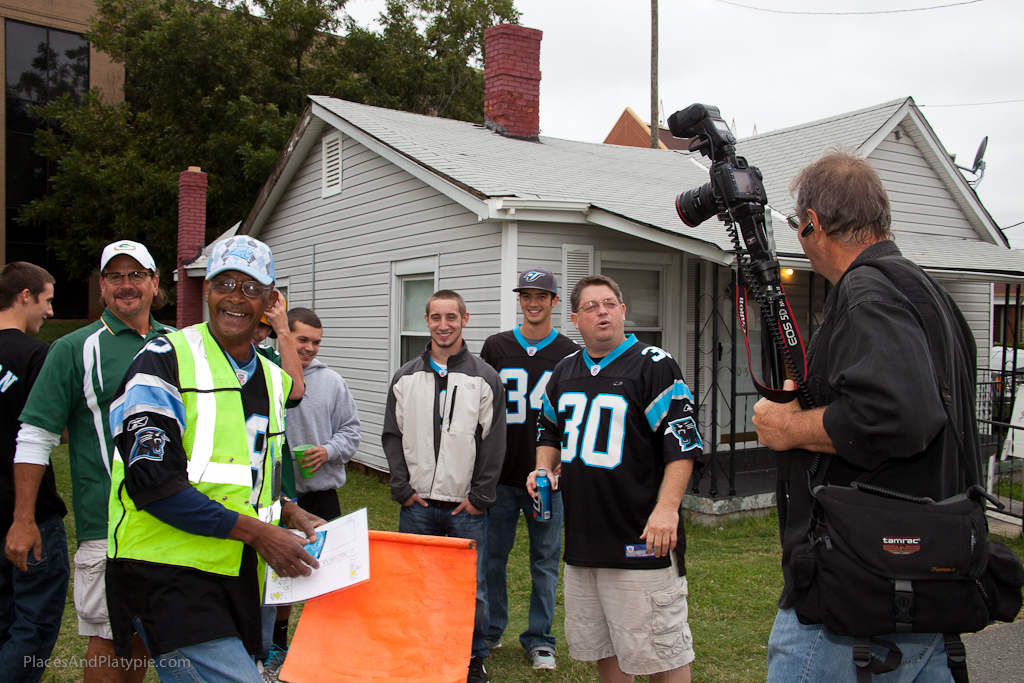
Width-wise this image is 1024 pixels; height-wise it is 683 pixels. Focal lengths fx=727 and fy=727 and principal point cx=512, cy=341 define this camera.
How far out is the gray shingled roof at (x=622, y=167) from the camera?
292 inches

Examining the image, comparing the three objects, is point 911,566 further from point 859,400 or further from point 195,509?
point 195,509

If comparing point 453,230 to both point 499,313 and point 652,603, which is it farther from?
point 652,603

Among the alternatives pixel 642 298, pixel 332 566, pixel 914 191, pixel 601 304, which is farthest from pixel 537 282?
pixel 914 191

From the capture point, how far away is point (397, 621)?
2.69 m

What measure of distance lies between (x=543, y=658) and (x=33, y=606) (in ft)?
8.16

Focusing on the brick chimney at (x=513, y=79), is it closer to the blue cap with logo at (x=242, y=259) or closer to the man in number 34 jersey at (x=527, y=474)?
the man in number 34 jersey at (x=527, y=474)

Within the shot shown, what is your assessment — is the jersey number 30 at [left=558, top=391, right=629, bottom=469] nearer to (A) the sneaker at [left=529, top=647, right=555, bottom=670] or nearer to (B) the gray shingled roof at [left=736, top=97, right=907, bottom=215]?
(A) the sneaker at [left=529, top=647, right=555, bottom=670]

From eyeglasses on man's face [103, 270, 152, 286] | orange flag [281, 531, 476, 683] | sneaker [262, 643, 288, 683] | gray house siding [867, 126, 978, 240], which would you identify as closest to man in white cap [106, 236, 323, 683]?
orange flag [281, 531, 476, 683]

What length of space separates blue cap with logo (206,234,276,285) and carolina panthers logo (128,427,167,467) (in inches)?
20.7

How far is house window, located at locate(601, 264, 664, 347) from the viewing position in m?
7.80

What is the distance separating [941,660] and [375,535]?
1854 millimetres

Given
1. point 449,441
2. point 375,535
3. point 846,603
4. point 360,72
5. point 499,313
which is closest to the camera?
point 846,603

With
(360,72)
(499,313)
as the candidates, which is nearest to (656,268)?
(499,313)

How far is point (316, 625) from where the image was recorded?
2557 millimetres
